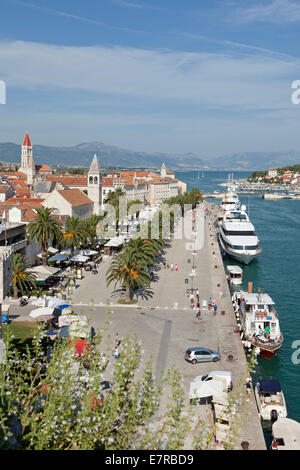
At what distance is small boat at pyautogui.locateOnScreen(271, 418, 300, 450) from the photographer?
1789cm

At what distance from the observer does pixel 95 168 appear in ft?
283

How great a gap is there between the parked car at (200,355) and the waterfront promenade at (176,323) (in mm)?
275

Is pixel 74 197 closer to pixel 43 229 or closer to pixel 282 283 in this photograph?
pixel 43 229

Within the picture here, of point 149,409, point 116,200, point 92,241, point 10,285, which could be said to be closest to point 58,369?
point 149,409

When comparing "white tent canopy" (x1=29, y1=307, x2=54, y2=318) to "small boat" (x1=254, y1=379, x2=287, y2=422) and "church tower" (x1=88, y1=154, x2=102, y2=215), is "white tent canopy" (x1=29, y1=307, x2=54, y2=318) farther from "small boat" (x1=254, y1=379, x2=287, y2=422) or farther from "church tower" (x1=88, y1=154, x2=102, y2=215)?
"church tower" (x1=88, y1=154, x2=102, y2=215)

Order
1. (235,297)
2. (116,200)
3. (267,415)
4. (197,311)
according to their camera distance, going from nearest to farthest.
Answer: (267,415), (197,311), (235,297), (116,200)

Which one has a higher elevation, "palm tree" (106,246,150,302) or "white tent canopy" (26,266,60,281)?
"palm tree" (106,246,150,302)

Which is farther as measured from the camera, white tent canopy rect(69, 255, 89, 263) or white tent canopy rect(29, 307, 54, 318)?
white tent canopy rect(69, 255, 89, 263)

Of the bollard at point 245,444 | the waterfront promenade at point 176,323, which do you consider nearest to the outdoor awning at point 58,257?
the waterfront promenade at point 176,323

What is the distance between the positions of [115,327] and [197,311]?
650 centimetres

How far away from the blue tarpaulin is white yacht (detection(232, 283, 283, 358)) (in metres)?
5.61

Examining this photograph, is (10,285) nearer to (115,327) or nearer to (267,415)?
(115,327)

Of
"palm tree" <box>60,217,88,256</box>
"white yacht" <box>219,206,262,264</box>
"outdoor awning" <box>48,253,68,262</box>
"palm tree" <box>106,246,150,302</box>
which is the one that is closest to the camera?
"palm tree" <box>106,246,150,302</box>

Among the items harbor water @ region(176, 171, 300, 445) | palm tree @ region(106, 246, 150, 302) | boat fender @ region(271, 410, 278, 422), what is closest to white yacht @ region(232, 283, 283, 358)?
harbor water @ region(176, 171, 300, 445)
